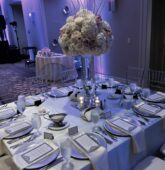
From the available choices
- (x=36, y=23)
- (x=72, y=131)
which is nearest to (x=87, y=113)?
(x=72, y=131)

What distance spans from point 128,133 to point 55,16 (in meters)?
6.16

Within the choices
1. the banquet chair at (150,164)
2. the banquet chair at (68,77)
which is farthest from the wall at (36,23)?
the banquet chair at (150,164)

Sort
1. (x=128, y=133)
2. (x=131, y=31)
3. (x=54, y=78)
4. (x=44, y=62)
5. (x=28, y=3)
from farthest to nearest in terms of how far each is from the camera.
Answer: (x=28, y=3), (x=44, y=62), (x=54, y=78), (x=131, y=31), (x=128, y=133)

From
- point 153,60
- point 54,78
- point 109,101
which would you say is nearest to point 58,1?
point 54,78

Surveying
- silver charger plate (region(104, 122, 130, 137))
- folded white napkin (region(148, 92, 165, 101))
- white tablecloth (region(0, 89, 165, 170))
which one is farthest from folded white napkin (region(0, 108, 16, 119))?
folded white napkin (region(148, 92, 165, 101))

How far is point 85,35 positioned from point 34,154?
949mm

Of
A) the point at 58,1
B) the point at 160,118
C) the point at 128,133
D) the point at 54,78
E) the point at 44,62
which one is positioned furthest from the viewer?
the point at 58,1

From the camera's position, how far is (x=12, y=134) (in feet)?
4.45

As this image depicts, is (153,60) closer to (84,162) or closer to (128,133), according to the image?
(128,133)

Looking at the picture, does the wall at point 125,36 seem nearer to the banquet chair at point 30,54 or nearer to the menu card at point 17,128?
the menu card at point 17,128

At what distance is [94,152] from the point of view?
3.60 ft

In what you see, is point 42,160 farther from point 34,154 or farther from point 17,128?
point 17,128

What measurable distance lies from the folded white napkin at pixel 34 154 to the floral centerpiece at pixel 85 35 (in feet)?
2.57

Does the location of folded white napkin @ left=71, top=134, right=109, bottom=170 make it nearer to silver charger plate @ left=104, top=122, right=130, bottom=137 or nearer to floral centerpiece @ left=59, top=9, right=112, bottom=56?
silver charger plate @ left=104, top=122, right=130, bottom=137
